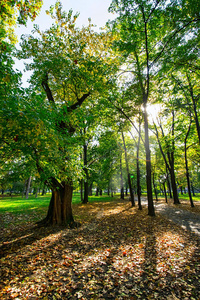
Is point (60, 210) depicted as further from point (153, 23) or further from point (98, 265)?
point (153, 23)

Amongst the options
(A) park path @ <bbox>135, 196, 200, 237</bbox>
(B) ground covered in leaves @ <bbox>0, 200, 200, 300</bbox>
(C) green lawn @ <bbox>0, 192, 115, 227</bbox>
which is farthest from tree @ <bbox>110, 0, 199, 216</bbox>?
(C) green lawn @ <bbox>0, 192, 115, 227</bbox>

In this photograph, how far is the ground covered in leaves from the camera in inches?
136

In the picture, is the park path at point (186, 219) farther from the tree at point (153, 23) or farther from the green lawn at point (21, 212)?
the green lawn at point (21, 212)

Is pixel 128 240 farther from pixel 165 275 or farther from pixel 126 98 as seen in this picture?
pixel 126 98

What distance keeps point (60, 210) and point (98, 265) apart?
16.2 feet

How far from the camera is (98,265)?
465 centimetres

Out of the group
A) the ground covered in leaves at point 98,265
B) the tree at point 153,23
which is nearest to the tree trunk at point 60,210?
the ground covered in leaves at point 98,265

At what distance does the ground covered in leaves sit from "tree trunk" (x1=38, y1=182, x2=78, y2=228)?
1.00m

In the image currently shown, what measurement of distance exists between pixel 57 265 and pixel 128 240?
3.69 m

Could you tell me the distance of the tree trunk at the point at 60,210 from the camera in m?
8.76

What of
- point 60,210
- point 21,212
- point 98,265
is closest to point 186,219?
point 98,265

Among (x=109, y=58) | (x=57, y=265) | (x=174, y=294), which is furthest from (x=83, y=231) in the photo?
(x=109, y=58)

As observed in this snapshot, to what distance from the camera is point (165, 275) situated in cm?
407

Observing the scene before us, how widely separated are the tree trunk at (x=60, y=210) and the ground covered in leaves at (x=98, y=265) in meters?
1.00
